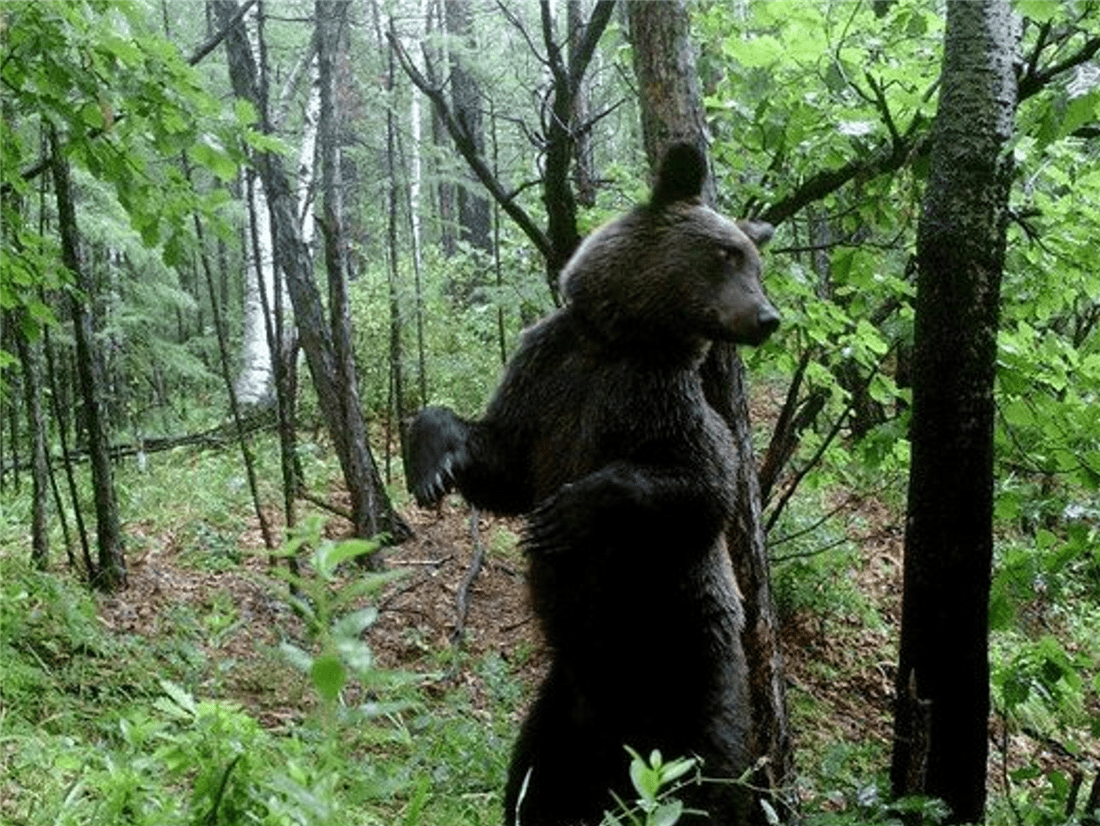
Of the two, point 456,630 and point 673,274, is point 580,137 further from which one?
point 456,630

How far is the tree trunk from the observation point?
13.5 feet

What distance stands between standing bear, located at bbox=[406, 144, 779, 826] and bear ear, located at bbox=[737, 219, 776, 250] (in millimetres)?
205

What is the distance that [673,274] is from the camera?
4.10 m

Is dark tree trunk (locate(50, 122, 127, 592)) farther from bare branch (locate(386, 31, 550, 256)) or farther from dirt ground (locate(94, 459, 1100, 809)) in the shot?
bare branch (locate(386, 31, 550, 256))

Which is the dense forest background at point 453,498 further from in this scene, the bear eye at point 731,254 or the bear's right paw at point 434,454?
the bear eye at point 731,254

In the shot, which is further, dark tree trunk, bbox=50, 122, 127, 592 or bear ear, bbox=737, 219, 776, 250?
dark tree trunk, bbox=50, 122, 127, 592

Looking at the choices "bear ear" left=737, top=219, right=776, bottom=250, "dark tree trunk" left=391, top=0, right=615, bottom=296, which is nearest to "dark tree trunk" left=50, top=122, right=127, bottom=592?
"dark tree trunk" left=391, top=0, right=615, bottom=296

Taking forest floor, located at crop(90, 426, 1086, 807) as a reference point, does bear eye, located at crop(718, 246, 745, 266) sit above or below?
above

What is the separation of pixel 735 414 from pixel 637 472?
1281mm

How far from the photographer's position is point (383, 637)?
26.3 feet

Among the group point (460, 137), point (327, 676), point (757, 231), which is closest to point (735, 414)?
point (757, 231)

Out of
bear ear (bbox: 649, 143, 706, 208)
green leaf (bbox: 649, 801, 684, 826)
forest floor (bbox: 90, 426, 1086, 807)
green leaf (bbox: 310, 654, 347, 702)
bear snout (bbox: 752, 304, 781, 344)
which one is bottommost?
forest floor (bbox: 90, 426, 1086, 807)

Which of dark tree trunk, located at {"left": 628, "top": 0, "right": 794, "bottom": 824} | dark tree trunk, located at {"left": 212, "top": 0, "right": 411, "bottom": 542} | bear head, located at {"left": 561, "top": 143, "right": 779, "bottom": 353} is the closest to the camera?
bear head, located at {"left": 561, "top": 143, "right": 779, "bottom": 353}

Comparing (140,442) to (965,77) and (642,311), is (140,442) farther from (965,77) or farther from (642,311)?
(965,77)
